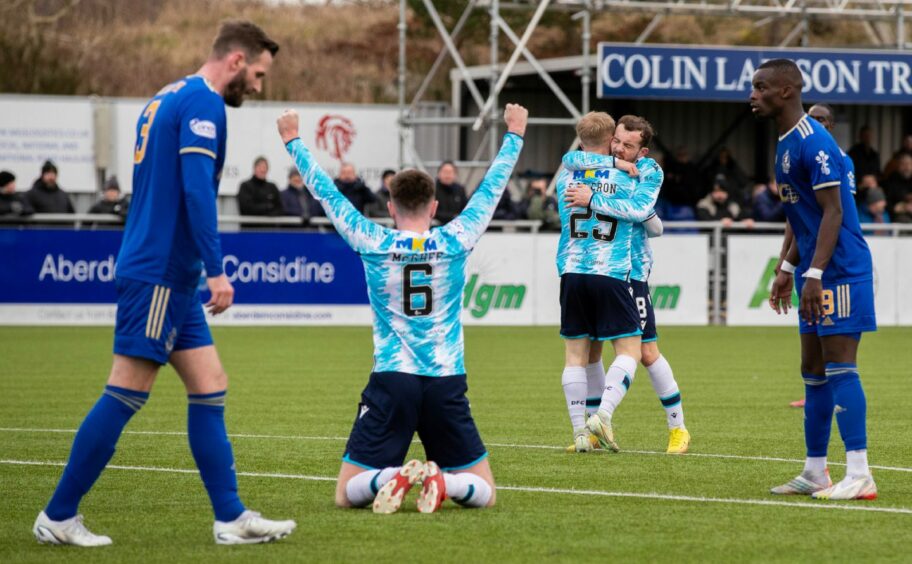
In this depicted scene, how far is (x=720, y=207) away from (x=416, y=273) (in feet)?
62.9

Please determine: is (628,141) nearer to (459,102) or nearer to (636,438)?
(636,438)

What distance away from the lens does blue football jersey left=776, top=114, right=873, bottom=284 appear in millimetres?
7777

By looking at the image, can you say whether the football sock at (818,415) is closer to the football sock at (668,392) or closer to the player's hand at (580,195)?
the football sock at (668,392)

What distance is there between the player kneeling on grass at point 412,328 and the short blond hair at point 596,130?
242 cm

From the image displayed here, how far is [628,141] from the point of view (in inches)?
396

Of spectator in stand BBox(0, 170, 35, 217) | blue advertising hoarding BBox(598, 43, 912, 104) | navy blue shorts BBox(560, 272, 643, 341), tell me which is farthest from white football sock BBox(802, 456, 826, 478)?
blue advertising hoarding BBox(598, 43, 912, 104)

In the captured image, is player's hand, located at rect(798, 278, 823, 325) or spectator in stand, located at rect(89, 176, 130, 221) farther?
spectator in stand, located at rect(89, 176, 130, 221)

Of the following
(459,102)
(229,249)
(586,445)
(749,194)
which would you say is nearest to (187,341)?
(586,445)

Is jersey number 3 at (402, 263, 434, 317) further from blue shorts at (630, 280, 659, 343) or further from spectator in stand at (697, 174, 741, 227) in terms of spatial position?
spectator in stand at (697, 174, 741, 227)

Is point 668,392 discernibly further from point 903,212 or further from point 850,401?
point 903,212

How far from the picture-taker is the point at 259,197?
23.9 m

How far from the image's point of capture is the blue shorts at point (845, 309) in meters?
7.80

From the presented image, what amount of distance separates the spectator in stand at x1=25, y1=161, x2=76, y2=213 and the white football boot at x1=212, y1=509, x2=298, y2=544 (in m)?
17.7

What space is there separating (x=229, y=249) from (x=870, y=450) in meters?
13.9
